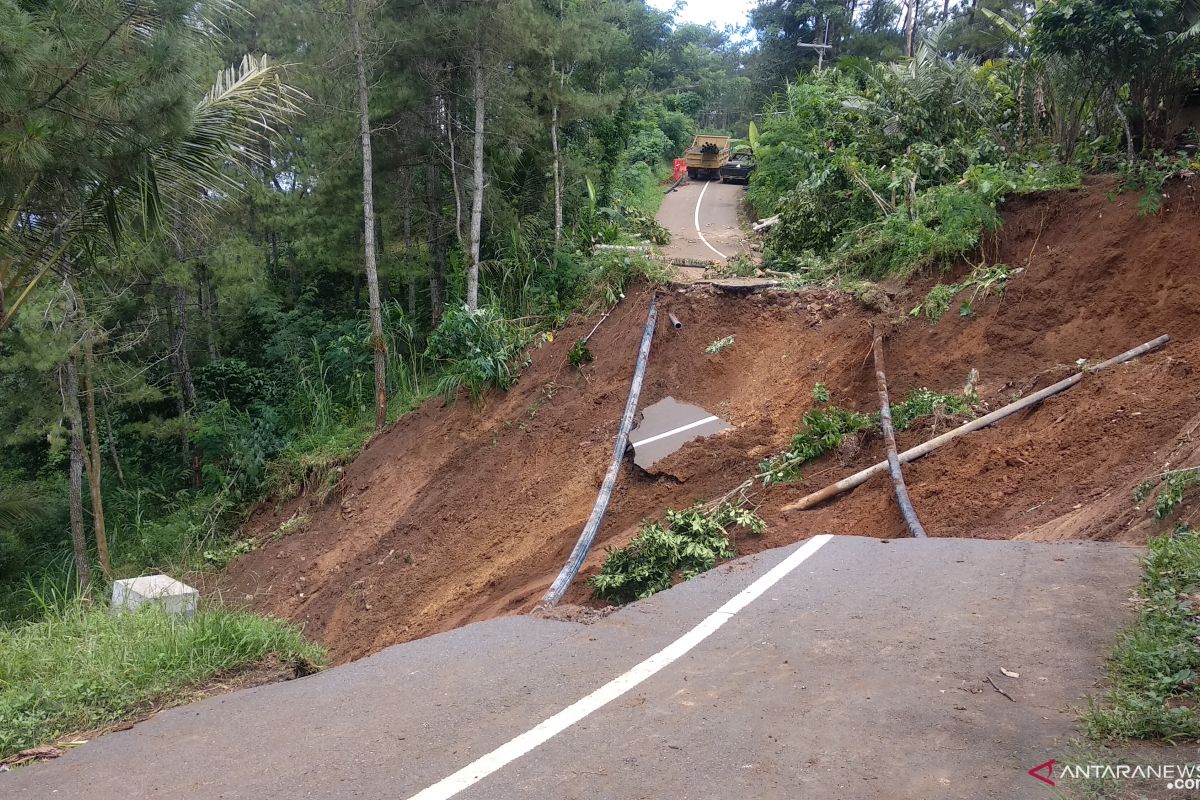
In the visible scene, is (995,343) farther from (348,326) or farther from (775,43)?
(775,43)

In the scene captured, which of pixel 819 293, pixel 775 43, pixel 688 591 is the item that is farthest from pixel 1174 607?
pixel 775 43

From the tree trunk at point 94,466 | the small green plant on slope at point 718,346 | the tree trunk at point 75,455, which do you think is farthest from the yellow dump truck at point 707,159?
the tree trunk at point 75,455

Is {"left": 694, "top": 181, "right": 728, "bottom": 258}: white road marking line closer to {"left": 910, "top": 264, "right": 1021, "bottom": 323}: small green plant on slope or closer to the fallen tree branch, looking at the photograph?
{"left": 910, "top": 264, "right": 1021, "bottom": 323}: small green plant on slope

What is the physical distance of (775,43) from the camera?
41500 millimetres

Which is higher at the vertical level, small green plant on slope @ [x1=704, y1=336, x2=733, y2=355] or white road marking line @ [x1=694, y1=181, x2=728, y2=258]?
white road marking line @ [x1=694, y1=181, x2=728, y2=258]

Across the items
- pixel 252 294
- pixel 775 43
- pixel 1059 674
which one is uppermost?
pixel 775 43

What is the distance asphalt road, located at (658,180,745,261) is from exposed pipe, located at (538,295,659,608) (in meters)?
5.08

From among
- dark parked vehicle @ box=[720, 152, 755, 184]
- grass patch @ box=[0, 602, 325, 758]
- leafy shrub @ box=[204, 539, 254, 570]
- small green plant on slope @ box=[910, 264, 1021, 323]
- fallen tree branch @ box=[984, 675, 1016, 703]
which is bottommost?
leafy shrub @ box=[204, 539, 254, 570]

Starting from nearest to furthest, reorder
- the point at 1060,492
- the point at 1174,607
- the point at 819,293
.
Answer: the point at 1174,607 < the point at 1060,492 < the point at 819,293

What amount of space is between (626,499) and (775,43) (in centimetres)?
3787

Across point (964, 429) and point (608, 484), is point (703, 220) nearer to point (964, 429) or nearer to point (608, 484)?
point (608, 484)

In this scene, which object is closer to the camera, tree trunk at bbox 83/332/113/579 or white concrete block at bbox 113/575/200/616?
white concrete block at bbox 113/575/200/616

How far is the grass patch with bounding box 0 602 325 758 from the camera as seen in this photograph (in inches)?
181

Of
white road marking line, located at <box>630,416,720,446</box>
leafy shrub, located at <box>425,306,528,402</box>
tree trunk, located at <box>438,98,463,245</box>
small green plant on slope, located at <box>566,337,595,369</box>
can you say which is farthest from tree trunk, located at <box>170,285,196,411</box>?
white road marking line, located at <box>630,416,720,446</box>
